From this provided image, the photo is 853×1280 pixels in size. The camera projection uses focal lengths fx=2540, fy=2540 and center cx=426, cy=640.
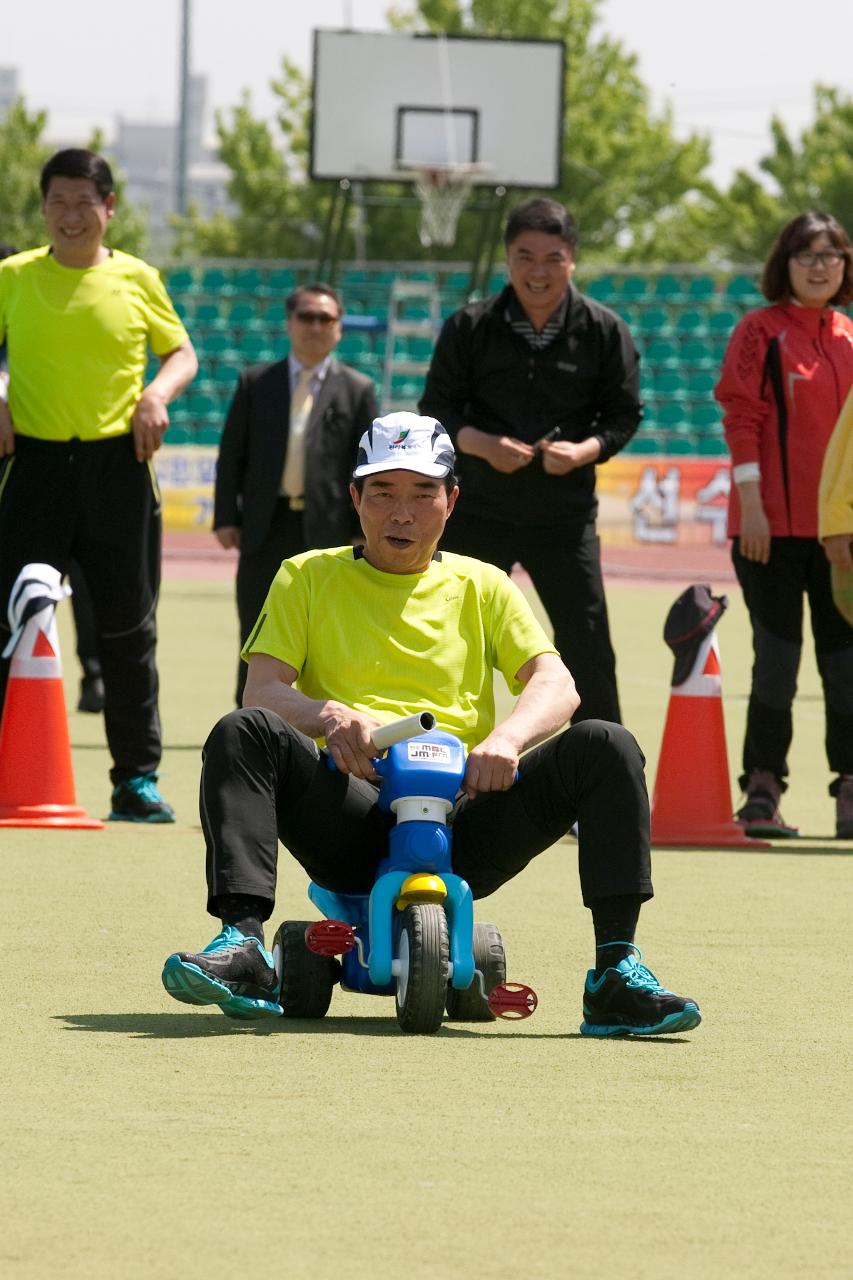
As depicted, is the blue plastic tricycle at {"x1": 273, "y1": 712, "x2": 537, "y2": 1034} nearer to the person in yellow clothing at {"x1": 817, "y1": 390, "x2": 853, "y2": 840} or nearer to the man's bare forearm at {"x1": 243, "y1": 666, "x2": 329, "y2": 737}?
the man's bare forearm at {"x1": 243, "y1": 666, "x2": 329, "y2": 737}

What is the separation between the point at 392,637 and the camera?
5.31 meters

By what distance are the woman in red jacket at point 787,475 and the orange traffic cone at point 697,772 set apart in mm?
227

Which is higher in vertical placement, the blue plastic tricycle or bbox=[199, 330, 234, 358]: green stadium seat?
the blue plastic tricycle

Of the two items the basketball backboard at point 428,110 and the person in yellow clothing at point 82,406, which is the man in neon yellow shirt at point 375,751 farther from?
the basketball backboard at point 428,110

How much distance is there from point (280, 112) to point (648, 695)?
45768 millimetres

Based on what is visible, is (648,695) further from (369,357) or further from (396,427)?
(369,357)

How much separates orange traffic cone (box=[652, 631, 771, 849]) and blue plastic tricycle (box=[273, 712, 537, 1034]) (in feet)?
11.0

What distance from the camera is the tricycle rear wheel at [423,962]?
488 cm

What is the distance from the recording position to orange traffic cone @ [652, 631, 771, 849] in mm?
8430

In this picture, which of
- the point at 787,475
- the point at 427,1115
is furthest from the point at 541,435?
the point at 427,1115

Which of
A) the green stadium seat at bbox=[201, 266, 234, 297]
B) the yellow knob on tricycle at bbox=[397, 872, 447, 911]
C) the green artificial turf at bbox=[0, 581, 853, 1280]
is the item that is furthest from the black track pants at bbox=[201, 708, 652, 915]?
the green stadium seat at bbox=[201, 266, 234, 297]

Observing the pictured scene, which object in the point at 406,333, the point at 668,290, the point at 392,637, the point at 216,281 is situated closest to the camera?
the point at 392,637

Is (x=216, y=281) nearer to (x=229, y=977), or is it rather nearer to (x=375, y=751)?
(x=375, y=751)

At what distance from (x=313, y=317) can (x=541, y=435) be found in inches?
91.7
